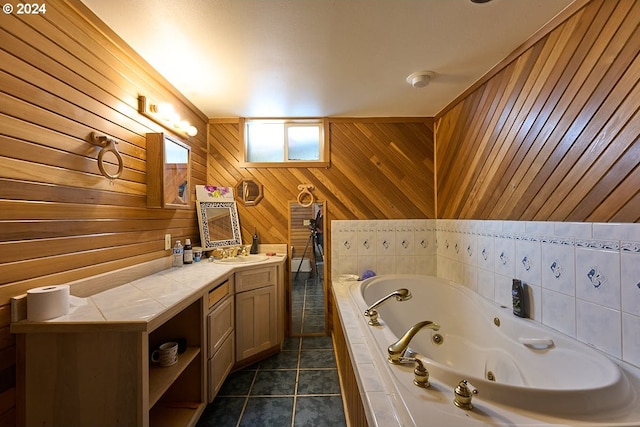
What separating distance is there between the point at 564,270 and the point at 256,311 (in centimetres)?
209

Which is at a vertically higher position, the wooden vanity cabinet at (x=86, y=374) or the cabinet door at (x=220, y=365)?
the wooden vanity cabinet at (x=86, y=374)

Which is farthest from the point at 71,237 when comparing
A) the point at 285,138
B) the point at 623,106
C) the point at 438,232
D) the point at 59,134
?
the point at 438,232

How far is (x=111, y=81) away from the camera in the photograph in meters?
1.47

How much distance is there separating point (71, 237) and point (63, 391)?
65cm

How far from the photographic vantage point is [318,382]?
196 centimetres

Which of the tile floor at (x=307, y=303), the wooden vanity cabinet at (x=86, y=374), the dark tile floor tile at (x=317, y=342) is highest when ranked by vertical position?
the wooden vanity cabinet at (x=86, y=374)

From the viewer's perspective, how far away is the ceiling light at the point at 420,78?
6.27 feet

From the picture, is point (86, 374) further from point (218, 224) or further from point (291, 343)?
point (291, 343)

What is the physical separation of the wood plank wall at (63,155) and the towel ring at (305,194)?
4.66 feet

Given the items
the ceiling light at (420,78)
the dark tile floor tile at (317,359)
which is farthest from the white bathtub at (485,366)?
the ceiling light at (420,78)

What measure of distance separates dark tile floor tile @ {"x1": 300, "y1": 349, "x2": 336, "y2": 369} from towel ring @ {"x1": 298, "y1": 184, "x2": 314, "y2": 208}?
1.43 metres

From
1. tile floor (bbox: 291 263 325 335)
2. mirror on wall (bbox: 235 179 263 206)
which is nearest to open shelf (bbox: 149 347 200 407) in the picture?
tile floor (bbox: 291 263 325 335)

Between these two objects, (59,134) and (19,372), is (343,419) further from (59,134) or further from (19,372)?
(59,134)

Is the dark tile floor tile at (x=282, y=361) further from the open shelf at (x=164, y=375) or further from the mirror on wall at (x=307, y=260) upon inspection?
the open shelf at (x=164, y=375)
